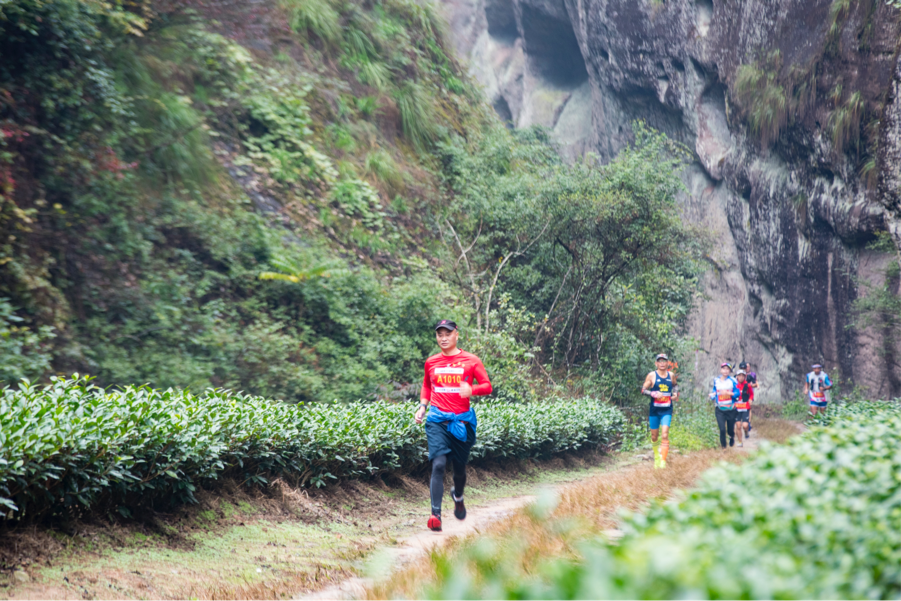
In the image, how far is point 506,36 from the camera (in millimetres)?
39594

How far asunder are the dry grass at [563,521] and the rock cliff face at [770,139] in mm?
11443

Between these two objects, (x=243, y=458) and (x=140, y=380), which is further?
(x=140, y=380)

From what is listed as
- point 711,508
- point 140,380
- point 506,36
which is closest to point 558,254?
point 140,380

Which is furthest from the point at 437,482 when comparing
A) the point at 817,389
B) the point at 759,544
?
the point at 817,389

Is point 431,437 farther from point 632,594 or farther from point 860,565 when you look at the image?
point 632,594

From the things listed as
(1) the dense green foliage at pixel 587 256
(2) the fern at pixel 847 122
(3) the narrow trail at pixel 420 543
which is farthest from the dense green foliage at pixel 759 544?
(2) the fern at pixel 847 122

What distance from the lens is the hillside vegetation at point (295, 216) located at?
9648mm

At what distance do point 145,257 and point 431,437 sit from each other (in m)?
7.02

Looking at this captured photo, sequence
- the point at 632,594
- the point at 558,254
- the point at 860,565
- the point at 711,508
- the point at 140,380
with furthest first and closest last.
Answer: the point at 558,254, the point at 140,380, the point at 711,508, the point at 860,565, the point at 632,594

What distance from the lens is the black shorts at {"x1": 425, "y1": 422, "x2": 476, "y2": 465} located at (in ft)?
21.2

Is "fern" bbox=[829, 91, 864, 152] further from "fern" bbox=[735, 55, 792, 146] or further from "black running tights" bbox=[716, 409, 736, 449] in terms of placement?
"black running tights" bbox=[716, 409, 736, 449]

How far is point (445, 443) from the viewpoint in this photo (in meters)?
6.52

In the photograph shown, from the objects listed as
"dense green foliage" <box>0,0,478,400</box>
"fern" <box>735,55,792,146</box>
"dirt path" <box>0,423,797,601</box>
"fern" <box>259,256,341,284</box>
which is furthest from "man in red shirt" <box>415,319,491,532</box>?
"fern" <box>735,55,792,146</box>

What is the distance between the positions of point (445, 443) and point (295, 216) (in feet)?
32.3
